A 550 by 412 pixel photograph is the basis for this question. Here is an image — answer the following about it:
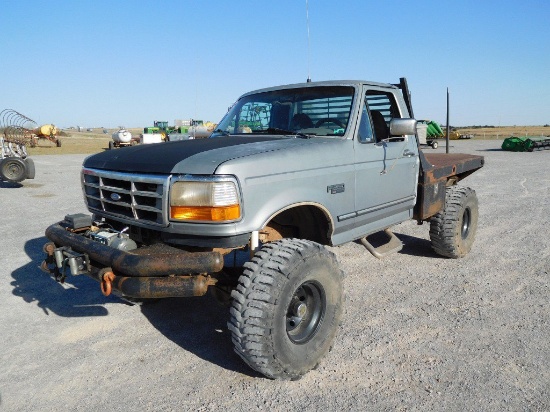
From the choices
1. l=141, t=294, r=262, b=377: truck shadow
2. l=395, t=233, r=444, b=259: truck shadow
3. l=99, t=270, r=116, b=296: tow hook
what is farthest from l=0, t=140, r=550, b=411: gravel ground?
l=99, t=270, r=116, b=296: tow hook

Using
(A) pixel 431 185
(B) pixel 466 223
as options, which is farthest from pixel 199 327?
(B) pixel 466 223

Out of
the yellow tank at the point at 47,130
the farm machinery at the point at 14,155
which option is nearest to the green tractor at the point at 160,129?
the yellow tank at the point at 47,130

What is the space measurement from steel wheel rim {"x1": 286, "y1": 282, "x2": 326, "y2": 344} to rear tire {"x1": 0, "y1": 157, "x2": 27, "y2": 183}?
12.3m

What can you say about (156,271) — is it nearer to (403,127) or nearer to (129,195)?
(129,195)

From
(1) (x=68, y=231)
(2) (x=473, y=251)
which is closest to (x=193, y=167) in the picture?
(1) (x=68, y=231)

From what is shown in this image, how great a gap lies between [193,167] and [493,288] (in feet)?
11.9

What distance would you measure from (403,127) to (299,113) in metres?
0.99

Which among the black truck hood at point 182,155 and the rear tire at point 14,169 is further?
the rear tire at point 14,169

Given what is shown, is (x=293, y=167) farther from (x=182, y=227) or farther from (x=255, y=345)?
(x=255, y=345)

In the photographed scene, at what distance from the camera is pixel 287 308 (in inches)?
117

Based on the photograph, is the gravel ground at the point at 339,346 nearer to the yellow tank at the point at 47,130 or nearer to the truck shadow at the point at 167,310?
the truck shadow at the point at 167,310

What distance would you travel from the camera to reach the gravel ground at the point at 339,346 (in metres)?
2.89

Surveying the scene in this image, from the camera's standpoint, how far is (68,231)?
3.64 metres

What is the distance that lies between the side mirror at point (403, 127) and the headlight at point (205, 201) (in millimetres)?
1862
